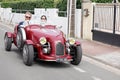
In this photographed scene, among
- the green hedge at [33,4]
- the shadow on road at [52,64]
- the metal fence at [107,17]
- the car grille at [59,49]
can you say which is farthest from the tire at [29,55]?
the green hedge at [33,4]

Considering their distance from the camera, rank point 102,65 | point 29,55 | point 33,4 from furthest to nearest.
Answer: point 33,4, point 102,65, point 29,55

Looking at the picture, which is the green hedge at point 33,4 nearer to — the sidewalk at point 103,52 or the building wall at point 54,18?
the building wall at point 54,18

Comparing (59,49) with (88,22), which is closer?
(59,49)

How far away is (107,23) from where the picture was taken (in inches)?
715

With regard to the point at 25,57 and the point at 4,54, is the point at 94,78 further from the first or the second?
the point at 4,54

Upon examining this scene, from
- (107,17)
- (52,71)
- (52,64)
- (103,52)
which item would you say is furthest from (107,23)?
(52,71)

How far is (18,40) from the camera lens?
43.0ft

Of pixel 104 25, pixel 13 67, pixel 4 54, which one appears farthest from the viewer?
pixel 104 25

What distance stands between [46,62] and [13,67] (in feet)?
4.66

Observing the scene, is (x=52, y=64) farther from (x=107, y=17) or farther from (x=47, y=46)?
(x=107, y=17)

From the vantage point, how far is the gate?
56.1 feet

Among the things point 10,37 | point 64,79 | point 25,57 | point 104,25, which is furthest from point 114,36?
point 64,79

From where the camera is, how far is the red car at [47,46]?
1148 centimetres

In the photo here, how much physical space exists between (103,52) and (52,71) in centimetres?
481
